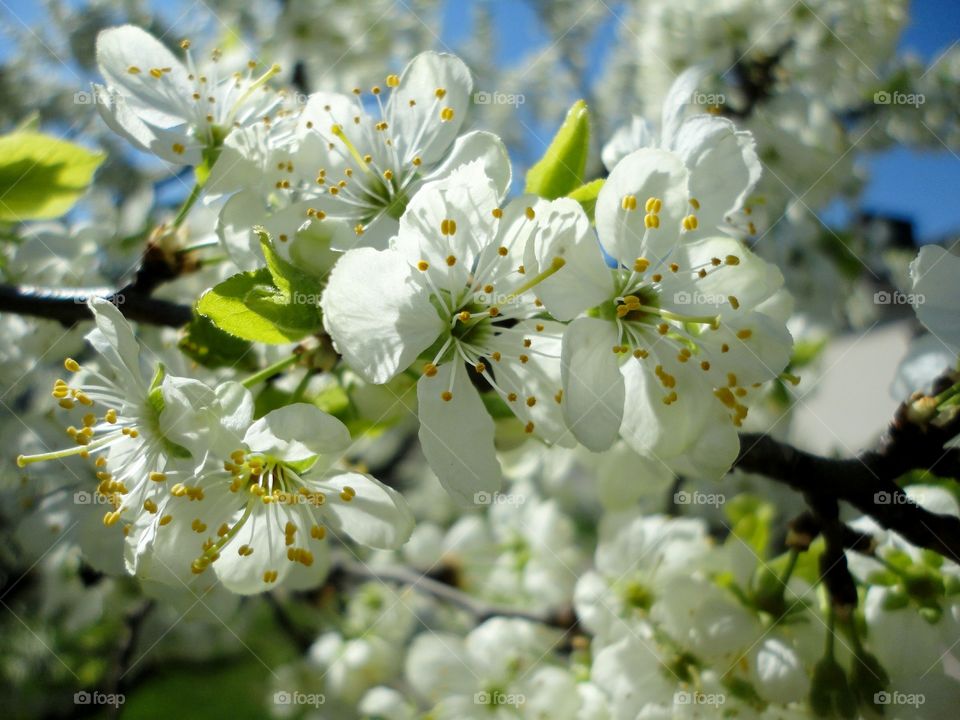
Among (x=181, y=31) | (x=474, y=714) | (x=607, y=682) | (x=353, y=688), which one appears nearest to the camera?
(x=607, y=682)

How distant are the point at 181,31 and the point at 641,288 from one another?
3.24 m

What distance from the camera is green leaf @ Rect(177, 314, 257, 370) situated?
919mm

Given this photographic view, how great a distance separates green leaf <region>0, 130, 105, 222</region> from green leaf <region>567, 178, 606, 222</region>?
2.46 feet

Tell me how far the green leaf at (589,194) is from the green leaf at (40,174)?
2.46 ft

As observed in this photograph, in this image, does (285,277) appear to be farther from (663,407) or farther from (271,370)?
(663,407)

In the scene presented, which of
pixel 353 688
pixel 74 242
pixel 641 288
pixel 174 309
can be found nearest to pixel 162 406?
pixel 174 309

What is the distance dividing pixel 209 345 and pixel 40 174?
0.43 metres

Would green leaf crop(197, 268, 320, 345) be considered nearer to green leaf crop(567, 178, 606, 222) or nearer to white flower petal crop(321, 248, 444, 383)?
white flower petal crop(321, 248, 444, 383)

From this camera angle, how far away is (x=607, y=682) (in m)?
1.21

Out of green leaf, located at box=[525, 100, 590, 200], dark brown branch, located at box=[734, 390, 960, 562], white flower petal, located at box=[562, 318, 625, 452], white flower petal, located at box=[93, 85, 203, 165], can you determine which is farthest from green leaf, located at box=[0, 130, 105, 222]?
dark brown branch, located at box=[734, 390, 960, 562]

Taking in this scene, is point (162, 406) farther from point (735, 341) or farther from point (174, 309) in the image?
point (735, 341)

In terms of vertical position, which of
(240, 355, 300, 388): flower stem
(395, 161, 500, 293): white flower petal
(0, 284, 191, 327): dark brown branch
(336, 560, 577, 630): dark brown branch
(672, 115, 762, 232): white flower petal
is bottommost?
(336, 560, 577, 630): dark brown branch

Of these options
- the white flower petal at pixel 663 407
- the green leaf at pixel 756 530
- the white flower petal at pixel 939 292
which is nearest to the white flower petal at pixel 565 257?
the white flower petal at pixel 663 407

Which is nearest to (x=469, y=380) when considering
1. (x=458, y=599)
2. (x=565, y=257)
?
(x=565, y=257)
